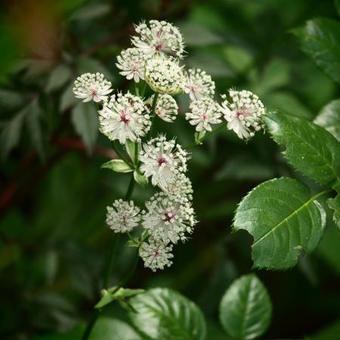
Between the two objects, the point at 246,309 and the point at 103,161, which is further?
the point at 103,161

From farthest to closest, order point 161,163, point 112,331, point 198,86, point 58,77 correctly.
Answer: point 58,77
point 112,331
point 198,86
point 161,163

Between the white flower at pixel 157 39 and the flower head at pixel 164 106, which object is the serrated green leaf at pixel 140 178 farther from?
the white flower at pixel 157 39

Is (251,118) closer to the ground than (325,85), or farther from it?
farther from it

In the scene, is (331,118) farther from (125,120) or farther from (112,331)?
(112,331)

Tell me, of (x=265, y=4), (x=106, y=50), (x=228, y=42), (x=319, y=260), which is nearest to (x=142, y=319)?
(x=106, y=50)

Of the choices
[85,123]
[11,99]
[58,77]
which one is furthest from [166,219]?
[11,99]

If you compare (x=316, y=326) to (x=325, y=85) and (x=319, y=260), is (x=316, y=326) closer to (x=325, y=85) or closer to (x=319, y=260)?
(x=319, y=260)

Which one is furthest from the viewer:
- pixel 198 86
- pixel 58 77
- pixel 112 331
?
pixel 58 77
